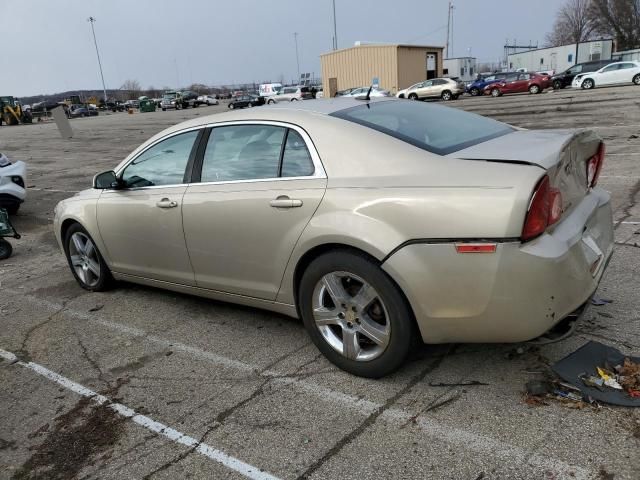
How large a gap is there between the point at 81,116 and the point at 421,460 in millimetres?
73168

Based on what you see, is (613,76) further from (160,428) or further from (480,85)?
(160,428)

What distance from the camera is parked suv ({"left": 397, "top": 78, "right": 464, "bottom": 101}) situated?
35.5 m

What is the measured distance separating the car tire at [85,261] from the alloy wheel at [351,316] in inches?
105

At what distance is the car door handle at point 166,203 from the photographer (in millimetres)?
3979

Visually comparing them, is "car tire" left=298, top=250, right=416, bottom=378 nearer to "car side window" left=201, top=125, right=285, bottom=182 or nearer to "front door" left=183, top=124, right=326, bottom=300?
"front door" left=183, top=124, right=326, bottom=300

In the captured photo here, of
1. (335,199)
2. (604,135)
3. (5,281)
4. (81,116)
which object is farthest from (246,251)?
(81,116)

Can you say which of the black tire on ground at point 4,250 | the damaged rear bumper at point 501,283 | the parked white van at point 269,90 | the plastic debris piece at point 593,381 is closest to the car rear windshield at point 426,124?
the damaged rear bumper at point 501,283

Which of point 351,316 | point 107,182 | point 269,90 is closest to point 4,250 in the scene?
point 107,182

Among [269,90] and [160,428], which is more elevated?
[269,90]

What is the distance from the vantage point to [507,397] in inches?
114

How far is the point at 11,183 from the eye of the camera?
881 centimetres

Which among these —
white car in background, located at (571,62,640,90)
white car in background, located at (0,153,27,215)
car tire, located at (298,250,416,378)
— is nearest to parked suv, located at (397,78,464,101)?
white car in background, located at (571,62,640,90)

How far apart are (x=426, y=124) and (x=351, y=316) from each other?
1.36 metres

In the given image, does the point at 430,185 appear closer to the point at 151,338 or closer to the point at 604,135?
the point at 151,338
